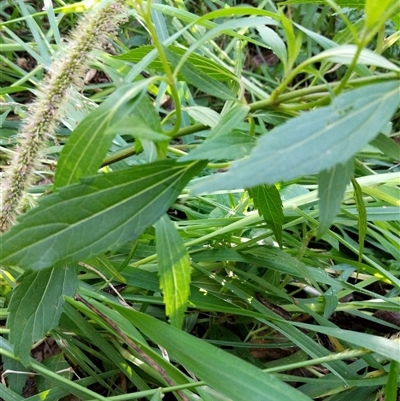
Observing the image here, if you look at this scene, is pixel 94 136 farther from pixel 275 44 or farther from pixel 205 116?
pixel 275 44

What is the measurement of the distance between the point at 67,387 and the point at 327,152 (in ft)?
1.75

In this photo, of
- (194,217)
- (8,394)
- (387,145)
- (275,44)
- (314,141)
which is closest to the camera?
(314,141)

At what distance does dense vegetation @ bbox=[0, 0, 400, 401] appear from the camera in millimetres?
437

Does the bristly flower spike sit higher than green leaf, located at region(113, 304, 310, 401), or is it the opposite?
the bristly flower spike

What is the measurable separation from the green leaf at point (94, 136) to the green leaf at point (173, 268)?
10cm

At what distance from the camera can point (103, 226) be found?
453 millimetres

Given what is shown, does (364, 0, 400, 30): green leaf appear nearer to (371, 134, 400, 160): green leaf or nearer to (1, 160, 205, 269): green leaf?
(371, 134, 400, 160): green leaf

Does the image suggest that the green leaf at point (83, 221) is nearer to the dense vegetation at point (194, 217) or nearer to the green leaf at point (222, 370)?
the dense vegetation at point (194, 217)

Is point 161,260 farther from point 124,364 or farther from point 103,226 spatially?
point 124,364

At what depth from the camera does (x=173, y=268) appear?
1.63 ft

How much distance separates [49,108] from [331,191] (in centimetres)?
35

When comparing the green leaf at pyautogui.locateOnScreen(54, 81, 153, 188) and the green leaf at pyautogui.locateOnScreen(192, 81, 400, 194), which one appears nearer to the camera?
the green leaf at pyautogui.locateOnScreen(192, 81, 400, 194)

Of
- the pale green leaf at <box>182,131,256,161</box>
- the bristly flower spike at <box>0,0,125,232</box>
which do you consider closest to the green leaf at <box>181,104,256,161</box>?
the pale green leaf at <box>182,131,256,161</box>

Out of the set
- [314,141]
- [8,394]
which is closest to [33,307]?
[8,394]
